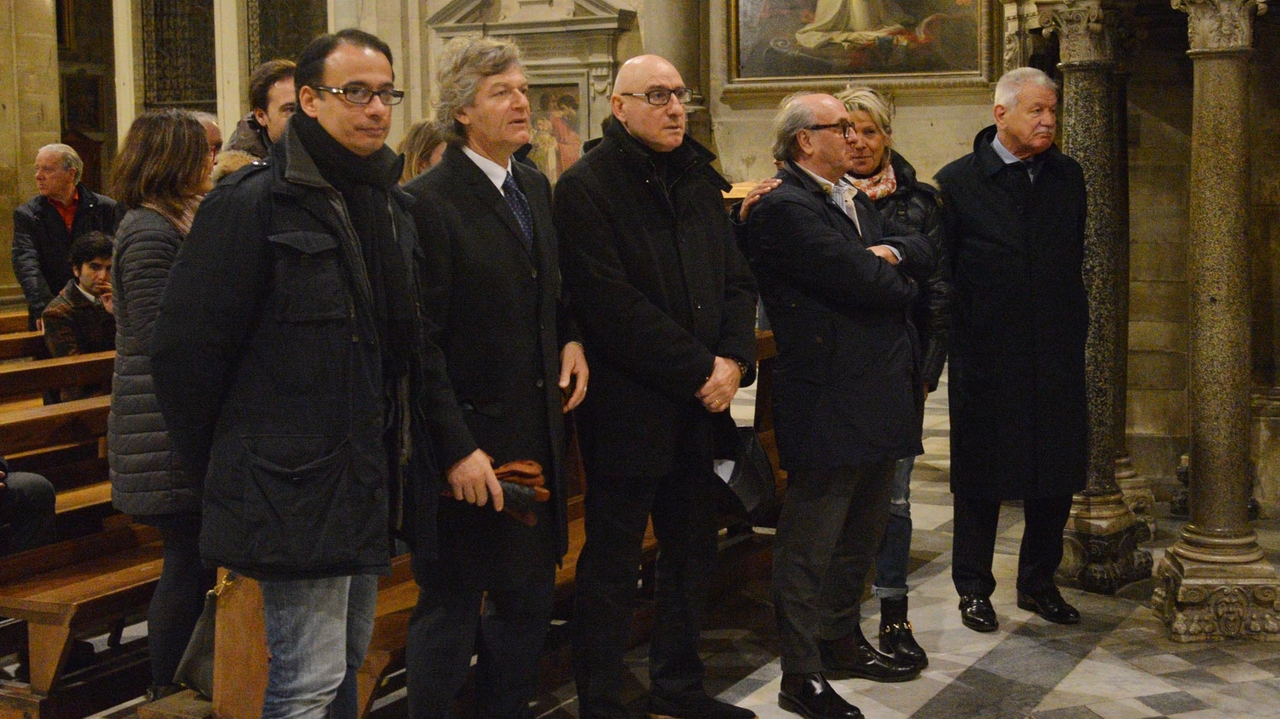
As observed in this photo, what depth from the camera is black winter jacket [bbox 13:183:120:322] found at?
7203 mm

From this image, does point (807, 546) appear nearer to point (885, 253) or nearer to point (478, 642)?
point (885, 253)

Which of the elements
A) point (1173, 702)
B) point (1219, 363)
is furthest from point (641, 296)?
point (1219, 363)

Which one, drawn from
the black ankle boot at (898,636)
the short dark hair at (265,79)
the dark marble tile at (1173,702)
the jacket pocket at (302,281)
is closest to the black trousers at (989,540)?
the black ankle boot at (898,636)

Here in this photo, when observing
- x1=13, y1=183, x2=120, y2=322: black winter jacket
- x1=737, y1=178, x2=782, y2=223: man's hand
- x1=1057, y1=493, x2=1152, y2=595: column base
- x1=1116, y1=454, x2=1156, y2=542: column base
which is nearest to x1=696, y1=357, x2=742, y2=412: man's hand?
x1=737, y1=178, x2=782, y2=223: man's hand

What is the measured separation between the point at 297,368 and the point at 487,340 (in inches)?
24.7

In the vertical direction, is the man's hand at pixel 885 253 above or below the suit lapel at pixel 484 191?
below

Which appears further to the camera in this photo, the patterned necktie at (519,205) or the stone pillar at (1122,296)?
the stone pillar at (1122,296)

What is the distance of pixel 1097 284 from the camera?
5.01 metres

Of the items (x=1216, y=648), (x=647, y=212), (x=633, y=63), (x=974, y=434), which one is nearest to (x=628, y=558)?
(x=647, y=212)

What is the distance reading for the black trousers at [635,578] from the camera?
3.33 metres

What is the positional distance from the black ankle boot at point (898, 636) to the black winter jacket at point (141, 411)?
196cm

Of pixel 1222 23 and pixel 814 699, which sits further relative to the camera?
pixel 1222 23

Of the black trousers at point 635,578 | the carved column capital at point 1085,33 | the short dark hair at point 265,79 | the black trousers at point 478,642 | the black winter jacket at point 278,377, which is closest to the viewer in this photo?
the black winter jacket at point 278,377

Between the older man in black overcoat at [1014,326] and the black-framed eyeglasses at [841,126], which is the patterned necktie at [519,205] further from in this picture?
the older man in black overcoat at [1014,326]
